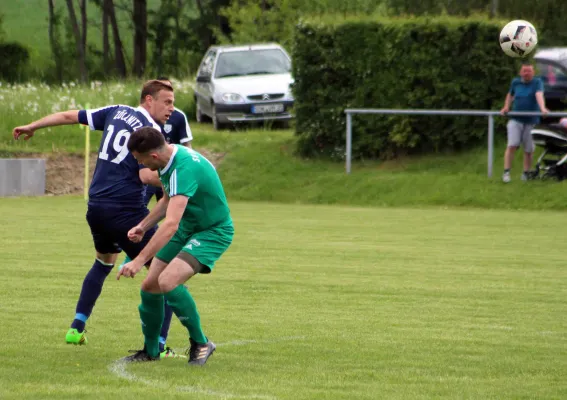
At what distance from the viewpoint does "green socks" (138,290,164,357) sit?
7.41m

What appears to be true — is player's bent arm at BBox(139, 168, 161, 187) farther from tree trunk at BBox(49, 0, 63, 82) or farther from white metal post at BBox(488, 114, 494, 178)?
tree trunk at BBox(49, 0, 63, 82)

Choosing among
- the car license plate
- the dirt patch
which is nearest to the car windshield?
the car license plate

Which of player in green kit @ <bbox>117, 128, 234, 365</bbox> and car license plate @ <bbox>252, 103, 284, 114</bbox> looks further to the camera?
car license plate @ <bbox>252, 103, 284, 114</bbox>

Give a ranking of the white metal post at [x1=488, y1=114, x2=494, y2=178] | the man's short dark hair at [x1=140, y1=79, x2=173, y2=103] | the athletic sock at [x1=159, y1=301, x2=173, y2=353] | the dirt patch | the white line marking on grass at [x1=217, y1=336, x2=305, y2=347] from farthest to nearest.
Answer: the dirt patch < the white metal post at [x1=488, y1=114, x2=494, y2=178] < the white line marking on grass at [x1=217, y1=336, x2=305, y2=347] < the man's short dark hair at [x1=140, y1=79, x2=173, y2=103] < the athletic sock at [x1=159, y1=301, x2=173, y2=353]

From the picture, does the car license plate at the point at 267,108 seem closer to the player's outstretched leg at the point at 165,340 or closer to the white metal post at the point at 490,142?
the white metal post at the point at 490,142

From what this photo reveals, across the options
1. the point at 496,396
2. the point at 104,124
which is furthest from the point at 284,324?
the point at 496,396

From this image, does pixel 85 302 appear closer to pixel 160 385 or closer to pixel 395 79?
pixel 160 385

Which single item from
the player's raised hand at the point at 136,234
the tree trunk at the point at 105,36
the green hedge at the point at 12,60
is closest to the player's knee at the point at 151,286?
the player's raised hand at the point at 136,234

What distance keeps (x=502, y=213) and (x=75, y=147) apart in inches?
426

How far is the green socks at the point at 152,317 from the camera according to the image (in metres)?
7.41

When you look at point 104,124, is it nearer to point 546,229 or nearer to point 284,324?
point 284,324

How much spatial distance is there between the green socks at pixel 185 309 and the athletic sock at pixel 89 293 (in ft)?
3.52

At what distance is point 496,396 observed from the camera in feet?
21.4

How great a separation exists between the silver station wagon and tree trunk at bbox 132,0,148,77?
12139mm
